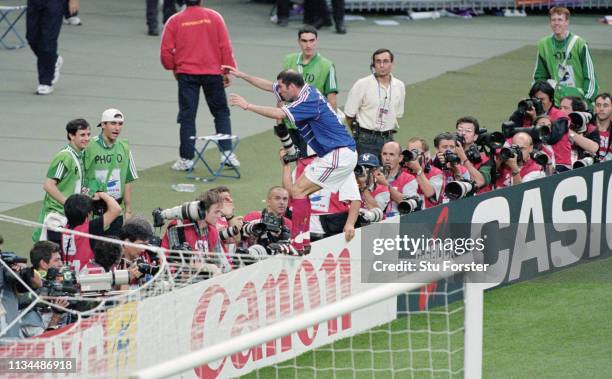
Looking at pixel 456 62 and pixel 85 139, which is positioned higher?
pixel 85 139

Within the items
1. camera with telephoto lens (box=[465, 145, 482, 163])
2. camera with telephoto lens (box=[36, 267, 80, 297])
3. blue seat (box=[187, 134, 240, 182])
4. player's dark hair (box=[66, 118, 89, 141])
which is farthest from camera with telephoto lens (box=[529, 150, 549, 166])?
camera with telephoto lens (box=[36, 267, 80, 297])

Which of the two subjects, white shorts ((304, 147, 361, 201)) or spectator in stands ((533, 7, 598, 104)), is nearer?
white shorts ((304, 147, 361, 201))

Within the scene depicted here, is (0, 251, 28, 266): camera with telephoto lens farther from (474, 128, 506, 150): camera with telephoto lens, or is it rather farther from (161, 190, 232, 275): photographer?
(474, 128, 506, 150): camera with telephoto lens

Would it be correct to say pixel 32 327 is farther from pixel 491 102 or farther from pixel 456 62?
pixel 456 62

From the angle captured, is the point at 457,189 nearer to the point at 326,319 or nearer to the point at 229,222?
the point at 229,222

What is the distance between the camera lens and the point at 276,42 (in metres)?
21.8

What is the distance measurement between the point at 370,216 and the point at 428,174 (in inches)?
48.7

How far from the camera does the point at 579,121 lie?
12852 millimetres

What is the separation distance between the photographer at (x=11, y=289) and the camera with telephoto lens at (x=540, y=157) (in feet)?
16.8

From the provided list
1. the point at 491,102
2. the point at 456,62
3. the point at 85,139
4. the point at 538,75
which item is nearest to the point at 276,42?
the point at 456,62

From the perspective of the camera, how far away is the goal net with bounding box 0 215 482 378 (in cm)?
763

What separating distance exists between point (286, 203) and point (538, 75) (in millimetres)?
5327

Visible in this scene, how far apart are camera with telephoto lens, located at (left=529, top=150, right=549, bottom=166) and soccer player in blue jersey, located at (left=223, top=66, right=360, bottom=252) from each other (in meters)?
1.88

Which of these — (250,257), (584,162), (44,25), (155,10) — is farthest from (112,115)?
(155,10)
